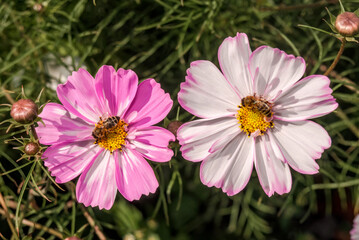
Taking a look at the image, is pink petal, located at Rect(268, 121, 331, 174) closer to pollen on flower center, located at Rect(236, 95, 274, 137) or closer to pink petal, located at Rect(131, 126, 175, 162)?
pollen on flower center, located at Rect(236, 95, 274, 137)

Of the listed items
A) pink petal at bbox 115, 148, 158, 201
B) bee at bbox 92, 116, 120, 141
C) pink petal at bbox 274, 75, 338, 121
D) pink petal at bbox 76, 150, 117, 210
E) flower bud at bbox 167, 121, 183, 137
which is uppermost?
pink petal at bbox 274, 75, 338, 121

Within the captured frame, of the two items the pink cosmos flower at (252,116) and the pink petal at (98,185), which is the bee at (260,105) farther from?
the pink petal at (98,185)

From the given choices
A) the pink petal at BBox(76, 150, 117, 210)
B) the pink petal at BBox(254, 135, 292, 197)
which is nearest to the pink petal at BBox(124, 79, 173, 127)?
the pink petal at BBox(76, 150, 117, 210)

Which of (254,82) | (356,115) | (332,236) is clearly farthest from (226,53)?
(332,236)

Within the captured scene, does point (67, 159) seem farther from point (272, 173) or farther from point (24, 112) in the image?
point (272, 173)

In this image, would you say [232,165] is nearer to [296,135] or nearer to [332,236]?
[296,135]

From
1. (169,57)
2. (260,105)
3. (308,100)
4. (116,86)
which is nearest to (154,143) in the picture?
(116,86)
